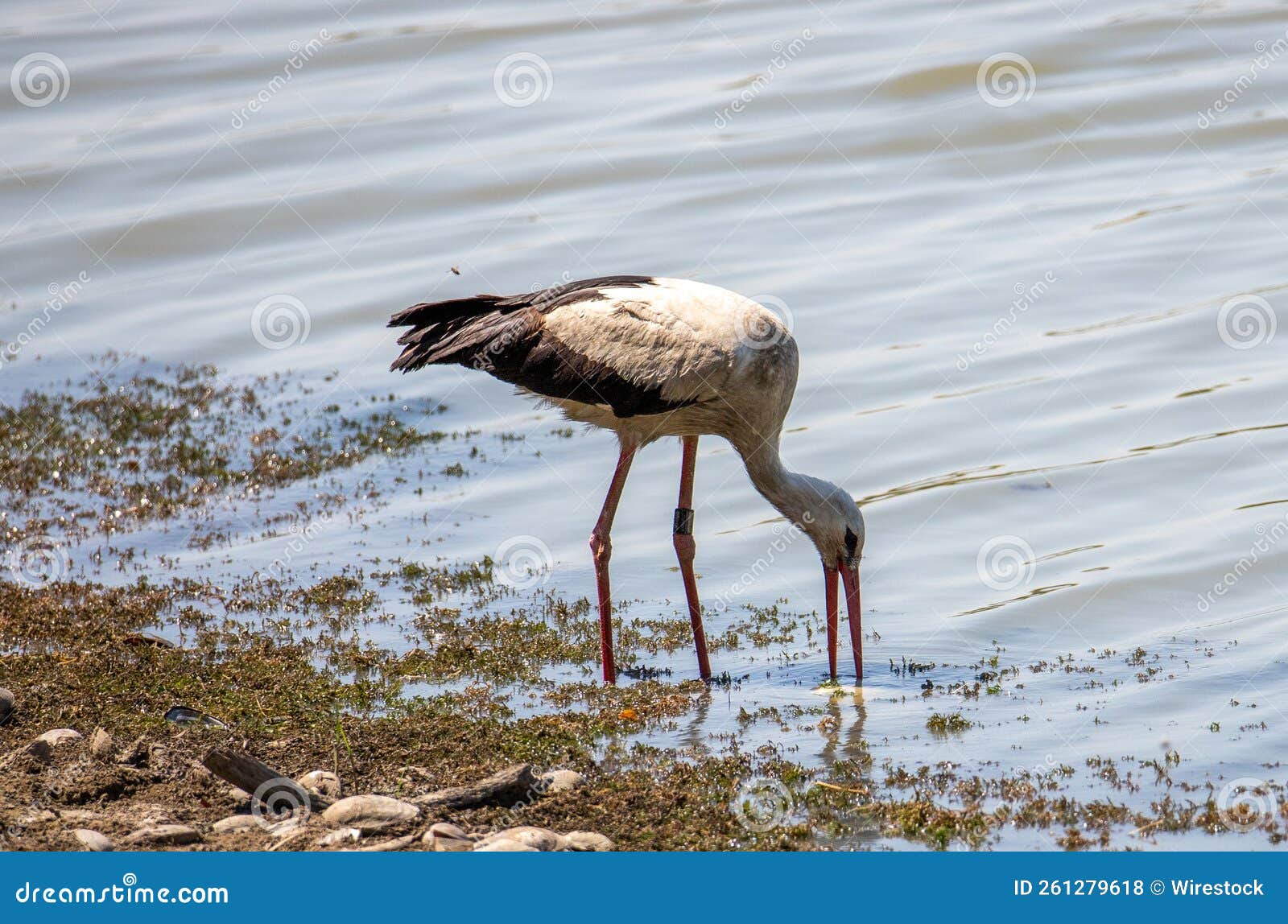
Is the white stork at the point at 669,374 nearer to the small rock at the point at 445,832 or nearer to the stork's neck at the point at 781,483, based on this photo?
the stork's neck at the point at 781,483

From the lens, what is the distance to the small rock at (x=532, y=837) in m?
5.14

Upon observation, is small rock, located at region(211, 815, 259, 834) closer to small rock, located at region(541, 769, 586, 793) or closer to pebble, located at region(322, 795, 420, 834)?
pebble, located at region(322, 795, 420, 834)

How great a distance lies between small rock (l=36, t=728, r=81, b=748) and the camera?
245 inches

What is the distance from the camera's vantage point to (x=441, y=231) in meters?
17.8

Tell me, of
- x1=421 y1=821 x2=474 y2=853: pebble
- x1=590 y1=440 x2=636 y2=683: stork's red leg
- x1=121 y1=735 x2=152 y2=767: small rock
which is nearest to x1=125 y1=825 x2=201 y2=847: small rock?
x1=421 y1=821 x2=474 y2=853: pebble

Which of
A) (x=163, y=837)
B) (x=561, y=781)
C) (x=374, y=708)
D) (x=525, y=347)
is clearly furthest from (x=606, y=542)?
(x=163, y=837)

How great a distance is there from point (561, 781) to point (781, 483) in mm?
2890

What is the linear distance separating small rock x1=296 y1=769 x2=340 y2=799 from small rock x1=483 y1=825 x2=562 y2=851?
848 mm

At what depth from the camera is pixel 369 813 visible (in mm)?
5332

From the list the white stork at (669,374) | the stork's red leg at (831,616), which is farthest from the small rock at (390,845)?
the stork's red leg at (831,616)

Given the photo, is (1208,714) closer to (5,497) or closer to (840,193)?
(5,497)

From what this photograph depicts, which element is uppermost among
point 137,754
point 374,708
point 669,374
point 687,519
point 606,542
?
point 669,374

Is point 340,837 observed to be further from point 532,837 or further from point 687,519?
point 687,519

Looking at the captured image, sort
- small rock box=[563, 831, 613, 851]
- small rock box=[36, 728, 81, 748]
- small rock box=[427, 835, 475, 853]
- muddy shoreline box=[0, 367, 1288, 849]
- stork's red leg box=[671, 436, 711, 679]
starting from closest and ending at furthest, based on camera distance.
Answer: small rock box=[427, 835, 475, 853] → small rock box=[563, 831, 613, 851] → muddy shoreline box=[0, 367, 1288, 849] → small rock box=[36, 728, 81, 748] → stork's red leg box=[671, 436, 711, 679]
